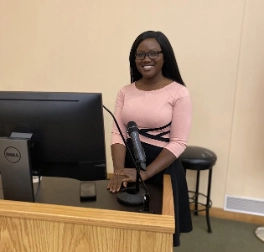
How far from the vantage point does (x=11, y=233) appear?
0.88m

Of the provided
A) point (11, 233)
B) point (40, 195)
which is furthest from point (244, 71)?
point (11, 233)

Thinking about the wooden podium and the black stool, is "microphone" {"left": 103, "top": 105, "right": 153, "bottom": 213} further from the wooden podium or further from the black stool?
the black stool

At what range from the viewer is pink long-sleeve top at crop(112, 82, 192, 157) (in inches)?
51.2

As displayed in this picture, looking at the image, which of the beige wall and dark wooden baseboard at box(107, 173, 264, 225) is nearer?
the beige wall

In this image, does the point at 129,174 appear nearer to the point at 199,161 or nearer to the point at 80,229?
the point at 80,229

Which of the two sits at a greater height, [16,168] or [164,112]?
[164,112]

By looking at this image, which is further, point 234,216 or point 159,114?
point 234,216

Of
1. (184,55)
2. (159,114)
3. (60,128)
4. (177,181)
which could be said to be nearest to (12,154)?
(60,128)

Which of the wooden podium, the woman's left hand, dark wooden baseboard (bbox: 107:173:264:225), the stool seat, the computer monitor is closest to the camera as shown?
the wooden podium

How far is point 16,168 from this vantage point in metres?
1.02

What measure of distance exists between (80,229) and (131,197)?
0.25 metres

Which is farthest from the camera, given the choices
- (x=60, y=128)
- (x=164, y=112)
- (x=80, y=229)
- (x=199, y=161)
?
(x=199, y=161)

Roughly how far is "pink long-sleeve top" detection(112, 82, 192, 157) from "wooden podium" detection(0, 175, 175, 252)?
46 centimetres

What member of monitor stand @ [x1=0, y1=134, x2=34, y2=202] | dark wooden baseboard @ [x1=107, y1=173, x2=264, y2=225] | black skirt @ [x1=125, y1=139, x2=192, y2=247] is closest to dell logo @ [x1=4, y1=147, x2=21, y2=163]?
monitor stand @ [x1=0, y1=134, x2=34, y2=202]
